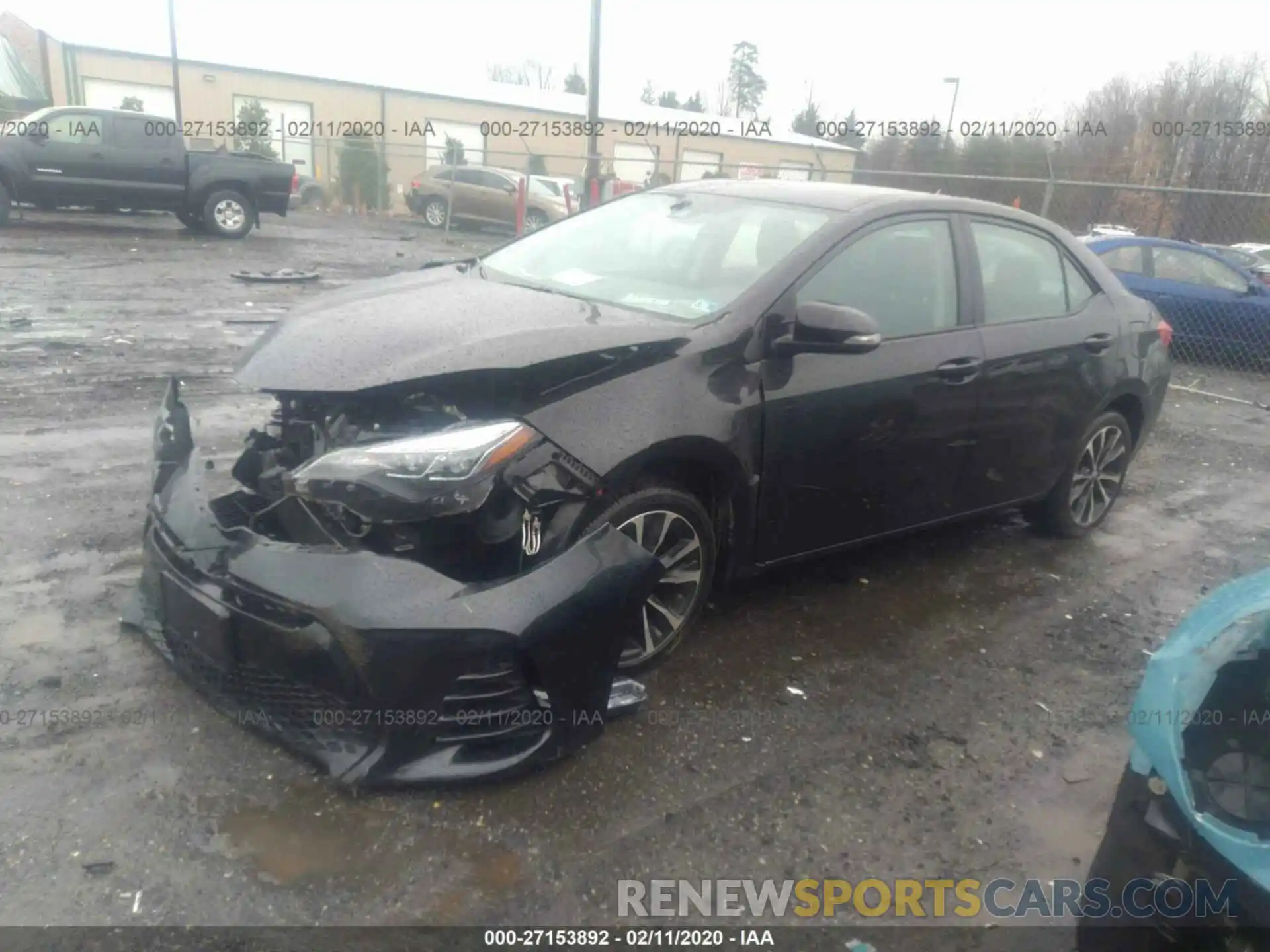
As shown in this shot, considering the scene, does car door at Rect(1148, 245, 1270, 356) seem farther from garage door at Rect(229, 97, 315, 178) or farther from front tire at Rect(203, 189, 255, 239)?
garage door at Rect(229, 97, 315, 178)

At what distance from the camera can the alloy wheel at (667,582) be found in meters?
3.26

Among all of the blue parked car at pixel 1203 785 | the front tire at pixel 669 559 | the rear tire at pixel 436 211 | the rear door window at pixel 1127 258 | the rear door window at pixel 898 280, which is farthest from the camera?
the rear tire at pixel 436 211

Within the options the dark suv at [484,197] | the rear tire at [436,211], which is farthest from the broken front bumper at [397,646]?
the rear tire at [436,211]

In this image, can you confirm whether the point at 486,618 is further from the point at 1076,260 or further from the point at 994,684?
the point at 1076,260

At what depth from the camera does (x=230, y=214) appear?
1642cm

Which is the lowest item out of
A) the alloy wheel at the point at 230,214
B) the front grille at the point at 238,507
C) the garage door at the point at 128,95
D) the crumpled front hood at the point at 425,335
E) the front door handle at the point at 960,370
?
the alloy wheel at the point at 230,214

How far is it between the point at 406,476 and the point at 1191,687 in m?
1.86

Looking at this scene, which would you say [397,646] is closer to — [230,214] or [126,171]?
[126,171]

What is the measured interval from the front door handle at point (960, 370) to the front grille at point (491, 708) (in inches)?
88.0

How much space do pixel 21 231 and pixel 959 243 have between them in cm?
1548

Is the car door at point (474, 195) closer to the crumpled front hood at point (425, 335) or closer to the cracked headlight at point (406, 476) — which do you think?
the crumpled front hood at point (425, 335)

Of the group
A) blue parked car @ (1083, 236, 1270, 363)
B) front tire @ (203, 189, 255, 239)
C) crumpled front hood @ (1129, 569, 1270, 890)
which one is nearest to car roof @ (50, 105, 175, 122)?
front tire @ (203, 189, 255, 239)

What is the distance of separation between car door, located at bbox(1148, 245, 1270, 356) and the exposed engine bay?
11327 millimetres

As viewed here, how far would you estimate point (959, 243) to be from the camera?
427cm
